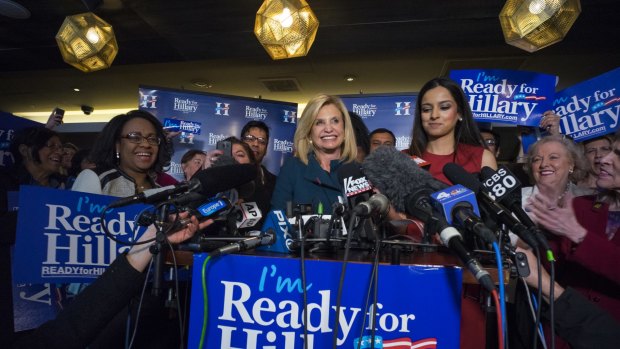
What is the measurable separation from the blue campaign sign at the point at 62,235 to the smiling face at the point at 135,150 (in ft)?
1.56

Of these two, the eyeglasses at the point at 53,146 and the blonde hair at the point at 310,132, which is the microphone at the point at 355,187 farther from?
the eyeglasses at the point at 53,146

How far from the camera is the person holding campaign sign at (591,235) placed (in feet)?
4.31

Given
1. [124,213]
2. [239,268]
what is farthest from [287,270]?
[124,213]

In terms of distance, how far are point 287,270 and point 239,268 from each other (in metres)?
0.12

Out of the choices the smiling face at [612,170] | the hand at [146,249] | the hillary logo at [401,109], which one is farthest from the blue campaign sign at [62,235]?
the hillary logo at [401,109]

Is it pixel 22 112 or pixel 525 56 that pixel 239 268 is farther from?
pixel 22 112

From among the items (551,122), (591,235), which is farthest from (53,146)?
(551,122)

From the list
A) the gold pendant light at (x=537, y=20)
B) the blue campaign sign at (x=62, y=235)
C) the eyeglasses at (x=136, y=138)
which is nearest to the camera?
the blue campaign sign at (x=62, y=235)

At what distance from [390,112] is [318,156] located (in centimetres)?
235

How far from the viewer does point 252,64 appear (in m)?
5.36

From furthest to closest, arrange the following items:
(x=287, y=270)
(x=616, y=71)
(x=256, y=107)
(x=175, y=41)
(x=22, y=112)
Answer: (x=22, y=112), (x=256, y=107), (x=175, y=41), (x=616, y=71), (x=287, y=270)

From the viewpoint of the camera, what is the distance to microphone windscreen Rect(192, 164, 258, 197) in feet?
3.43

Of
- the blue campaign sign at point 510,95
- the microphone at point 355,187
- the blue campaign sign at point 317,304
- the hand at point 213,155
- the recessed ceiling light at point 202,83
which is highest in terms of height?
the recessed ceiling light at point 202,83

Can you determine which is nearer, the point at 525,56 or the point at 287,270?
the point at 287,270
